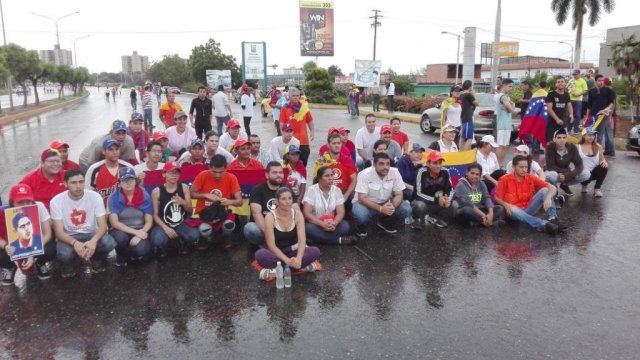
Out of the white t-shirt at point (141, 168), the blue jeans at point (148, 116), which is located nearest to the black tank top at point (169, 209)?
the white t-shirt at point (141, 168)

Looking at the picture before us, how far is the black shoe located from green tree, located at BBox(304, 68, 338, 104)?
1389 inches

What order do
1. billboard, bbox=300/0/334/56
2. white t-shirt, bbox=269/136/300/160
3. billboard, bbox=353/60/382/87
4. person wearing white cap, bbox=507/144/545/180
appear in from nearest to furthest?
1. person wearing white cap, bbox=507/144/545/180
2. white t-shirt, bbox=269/136/300/160
3. billboard, bbox=353/60/382/87
4. billboard, bbox=300/0/334/56

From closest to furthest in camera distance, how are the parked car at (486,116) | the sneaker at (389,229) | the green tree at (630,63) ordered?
the sneaker at (389,229), the parked car at (486,116), the green tree at (630,63)

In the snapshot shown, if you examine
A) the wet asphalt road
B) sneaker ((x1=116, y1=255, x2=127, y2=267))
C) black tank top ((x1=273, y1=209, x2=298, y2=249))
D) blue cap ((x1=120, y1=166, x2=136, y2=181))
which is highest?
blue cap ((x1=120, y1=166, x2=136, y2=181))

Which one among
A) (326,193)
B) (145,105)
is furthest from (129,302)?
(145,105)

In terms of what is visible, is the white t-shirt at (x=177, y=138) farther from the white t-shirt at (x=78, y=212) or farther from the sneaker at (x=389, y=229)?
the sneaker at (x=389, y=229)

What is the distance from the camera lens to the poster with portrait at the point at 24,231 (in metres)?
4.91

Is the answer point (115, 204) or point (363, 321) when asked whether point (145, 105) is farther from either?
point (363, 321)

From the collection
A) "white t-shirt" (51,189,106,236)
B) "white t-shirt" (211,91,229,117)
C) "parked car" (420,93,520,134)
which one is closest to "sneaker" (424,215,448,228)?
"white t-shirt" (51,189,106,236)

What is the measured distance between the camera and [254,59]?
4600cm

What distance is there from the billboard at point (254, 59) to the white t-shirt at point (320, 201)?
1604 inches

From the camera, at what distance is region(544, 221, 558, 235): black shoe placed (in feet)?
21.9

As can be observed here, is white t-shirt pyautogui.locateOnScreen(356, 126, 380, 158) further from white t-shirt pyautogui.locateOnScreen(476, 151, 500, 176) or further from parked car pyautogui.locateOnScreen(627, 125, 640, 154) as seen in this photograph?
parked car pyautogui.locateOnScreen(627, 125, 640, 154)

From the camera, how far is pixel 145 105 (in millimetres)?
18406
